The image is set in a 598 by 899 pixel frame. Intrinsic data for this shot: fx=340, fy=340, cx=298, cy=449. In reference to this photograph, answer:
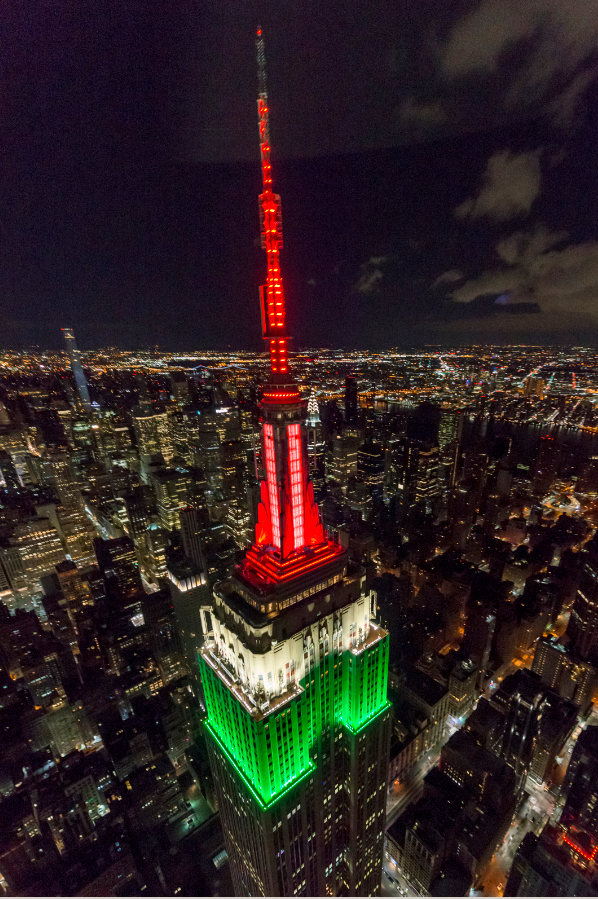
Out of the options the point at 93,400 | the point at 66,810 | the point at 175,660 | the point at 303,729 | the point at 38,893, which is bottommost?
the point at 175,660

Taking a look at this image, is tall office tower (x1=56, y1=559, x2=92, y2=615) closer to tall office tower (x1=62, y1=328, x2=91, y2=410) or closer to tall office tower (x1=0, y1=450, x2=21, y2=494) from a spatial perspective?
tall office tower (x1=0, y1=450, x2=21, y2=494)

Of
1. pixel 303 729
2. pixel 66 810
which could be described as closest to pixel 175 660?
pixel 66 810

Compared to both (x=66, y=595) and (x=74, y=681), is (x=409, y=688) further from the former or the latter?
(x=66, y=595)

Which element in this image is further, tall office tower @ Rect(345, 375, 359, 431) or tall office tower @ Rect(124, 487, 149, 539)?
tall office tower @ Rect(345, 375, 359, 431)

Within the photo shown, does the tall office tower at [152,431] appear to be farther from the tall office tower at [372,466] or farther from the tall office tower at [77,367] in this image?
the tall office tower at [372,466]

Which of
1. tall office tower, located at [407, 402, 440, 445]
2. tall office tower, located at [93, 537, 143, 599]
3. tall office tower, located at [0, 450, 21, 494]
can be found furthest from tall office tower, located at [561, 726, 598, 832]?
tall office tower, located at [0, 450, 21, 494]

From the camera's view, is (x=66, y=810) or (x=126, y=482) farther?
(x=126, y=482)
